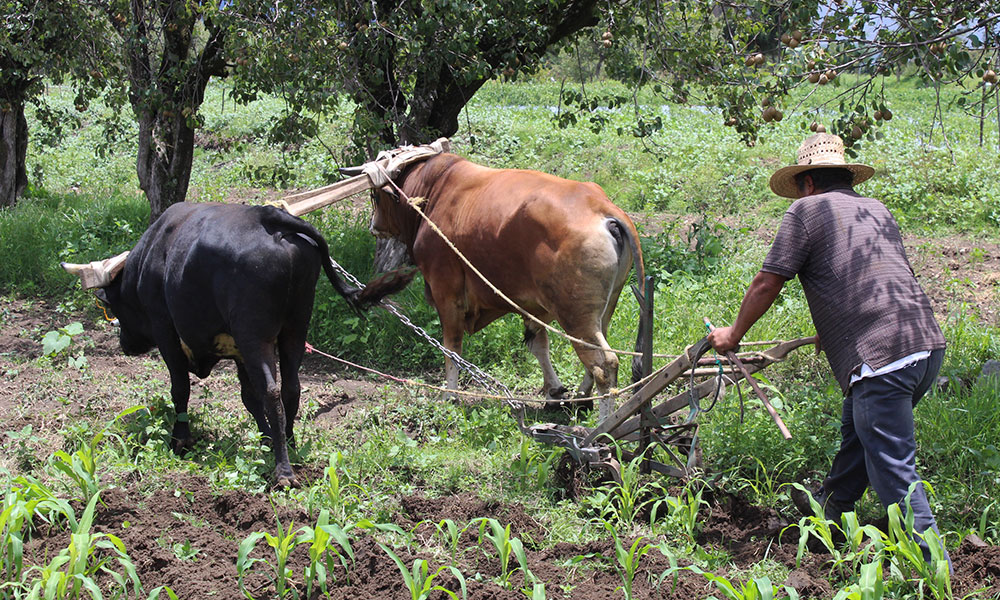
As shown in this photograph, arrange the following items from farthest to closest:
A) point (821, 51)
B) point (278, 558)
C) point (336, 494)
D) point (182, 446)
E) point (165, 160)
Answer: point (165, 160), point (182, 446), point (821, 51), point (336, 494), point (278, 558)

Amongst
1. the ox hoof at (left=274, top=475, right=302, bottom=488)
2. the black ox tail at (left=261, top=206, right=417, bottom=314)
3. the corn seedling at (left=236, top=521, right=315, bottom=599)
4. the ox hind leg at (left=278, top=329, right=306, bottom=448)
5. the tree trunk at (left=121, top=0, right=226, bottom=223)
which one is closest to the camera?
the corn seedling at (left=236, top=521, right=315, bottom=599)

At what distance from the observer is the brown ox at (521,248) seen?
565cm

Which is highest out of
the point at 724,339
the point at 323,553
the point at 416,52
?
the point at 416,52

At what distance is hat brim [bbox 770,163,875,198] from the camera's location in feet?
13.8

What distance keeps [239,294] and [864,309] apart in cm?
338

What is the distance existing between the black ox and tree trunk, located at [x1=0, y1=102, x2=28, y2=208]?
7106mm

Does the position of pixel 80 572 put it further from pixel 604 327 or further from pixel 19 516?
pixel 604 327

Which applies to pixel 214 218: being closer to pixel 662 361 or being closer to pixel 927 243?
pixel 662 361

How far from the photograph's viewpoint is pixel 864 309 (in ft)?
13.0

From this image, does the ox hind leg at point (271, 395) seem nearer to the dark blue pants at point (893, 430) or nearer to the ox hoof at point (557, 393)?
the ox hoof at point (557, 393)

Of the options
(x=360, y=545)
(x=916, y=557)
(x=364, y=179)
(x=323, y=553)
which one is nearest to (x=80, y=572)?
(x=323, y=553)

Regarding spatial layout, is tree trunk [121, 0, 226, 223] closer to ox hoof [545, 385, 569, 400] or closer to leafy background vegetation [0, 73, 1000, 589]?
leafy background vegetation [0, 73, 1000, 589]

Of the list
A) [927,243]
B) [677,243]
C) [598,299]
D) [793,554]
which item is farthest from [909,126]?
[793,554]

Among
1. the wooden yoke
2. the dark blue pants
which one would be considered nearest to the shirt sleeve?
the dark blue pants
